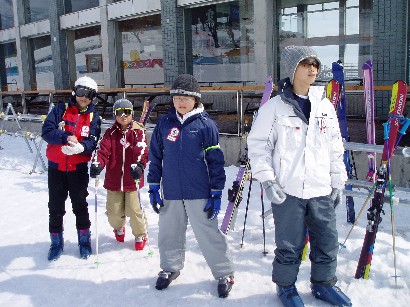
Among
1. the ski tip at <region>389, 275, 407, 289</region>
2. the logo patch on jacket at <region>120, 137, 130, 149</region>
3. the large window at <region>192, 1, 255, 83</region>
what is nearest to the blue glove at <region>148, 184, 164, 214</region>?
the logo patch on jacket at <region>120, 137, 130, 149</region>

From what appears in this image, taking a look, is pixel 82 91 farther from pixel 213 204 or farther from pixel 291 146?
Result: pixel 291 146

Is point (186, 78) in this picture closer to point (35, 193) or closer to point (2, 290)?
point (2, 290)

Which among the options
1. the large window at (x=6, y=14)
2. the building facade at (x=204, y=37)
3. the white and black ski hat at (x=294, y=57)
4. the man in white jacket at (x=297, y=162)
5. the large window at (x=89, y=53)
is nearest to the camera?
the white and black ski hat at (x=294, y=57)

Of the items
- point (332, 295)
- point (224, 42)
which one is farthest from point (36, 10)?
point (332, 295)

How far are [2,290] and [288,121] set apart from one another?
2844 millimetres

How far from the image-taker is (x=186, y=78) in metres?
3.13

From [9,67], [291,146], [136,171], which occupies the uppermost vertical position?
[9,67]

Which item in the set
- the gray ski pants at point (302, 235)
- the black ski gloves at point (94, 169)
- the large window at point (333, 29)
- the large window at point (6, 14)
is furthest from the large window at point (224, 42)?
the large window at point (6, 14)

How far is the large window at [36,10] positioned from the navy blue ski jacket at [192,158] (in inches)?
715

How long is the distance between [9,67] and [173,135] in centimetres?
2219

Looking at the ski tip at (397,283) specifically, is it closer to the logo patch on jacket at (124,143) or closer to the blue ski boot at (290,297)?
the blue ski boot at (290,297)

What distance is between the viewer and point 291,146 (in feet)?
9.23

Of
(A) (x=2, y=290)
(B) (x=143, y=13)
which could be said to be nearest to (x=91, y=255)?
(A) (x=2, y=290)

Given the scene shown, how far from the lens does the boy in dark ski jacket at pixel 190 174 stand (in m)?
3.15
